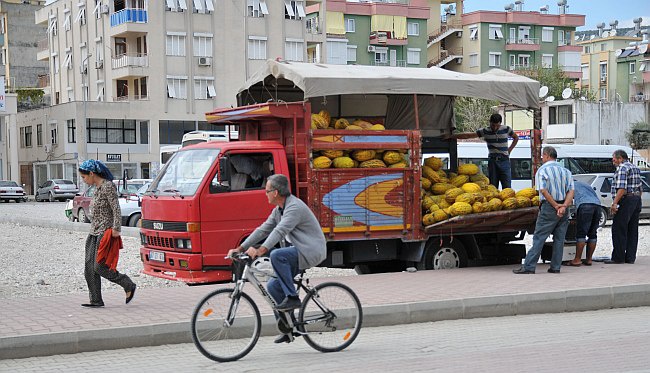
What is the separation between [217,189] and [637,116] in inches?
2024

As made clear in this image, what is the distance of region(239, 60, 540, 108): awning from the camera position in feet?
42.8

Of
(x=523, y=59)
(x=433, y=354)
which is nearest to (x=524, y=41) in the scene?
(x=523, y=59)

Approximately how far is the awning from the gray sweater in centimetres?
480

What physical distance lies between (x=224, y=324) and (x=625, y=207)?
8761 millimetres

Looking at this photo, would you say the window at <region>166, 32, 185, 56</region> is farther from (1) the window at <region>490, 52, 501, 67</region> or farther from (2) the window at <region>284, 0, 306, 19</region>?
(1) the window at <region>490, 52, 501, 67</region>

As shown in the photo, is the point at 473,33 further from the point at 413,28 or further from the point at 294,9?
the point at 294,9

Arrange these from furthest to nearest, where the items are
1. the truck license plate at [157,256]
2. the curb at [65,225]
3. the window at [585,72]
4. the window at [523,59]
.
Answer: the window at [585,72], the window at [523,59], the curb at [65,225], the truck license plate at [157,256]

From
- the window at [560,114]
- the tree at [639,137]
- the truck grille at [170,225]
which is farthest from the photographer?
the window at [560,114]

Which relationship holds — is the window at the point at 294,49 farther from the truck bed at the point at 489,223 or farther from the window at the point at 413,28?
the truck bed at the point at 489,223

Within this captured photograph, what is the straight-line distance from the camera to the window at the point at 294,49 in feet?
216

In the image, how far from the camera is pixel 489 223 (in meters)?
13.9

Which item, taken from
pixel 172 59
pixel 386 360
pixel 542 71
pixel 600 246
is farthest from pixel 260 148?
pixel 542 71

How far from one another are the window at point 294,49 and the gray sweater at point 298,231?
5795cm

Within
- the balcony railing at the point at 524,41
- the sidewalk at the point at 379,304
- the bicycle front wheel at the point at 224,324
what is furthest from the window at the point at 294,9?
the bicycle front wheel at the point at 224,324
